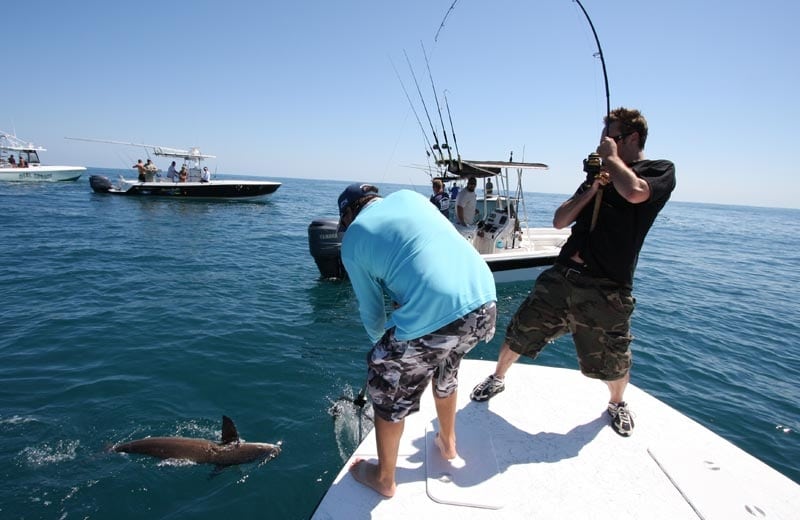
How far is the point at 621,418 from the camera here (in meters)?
2.70

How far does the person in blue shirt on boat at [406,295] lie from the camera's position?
1745 mm

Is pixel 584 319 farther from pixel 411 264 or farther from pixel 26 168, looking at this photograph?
pixel 26 168

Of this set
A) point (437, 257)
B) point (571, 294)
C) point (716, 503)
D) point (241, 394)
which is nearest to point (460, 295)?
point (437, 257)

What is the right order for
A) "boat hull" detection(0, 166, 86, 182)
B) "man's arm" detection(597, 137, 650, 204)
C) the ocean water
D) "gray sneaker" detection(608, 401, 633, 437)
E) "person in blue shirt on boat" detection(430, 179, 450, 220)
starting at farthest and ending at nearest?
"boat hull" detection(0, 166, 86, 182) → "person in blue shirt on boat" detection(430, 179, 450, 220) → the ocean water → "gray sneaker" detection(608, 401, 633, 437) → "man's arm" detection(597, 137, 650, 204)

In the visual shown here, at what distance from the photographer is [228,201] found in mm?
27125

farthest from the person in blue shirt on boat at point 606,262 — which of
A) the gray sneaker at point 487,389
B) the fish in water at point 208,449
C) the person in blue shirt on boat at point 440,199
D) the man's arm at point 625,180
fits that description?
the person in blue shirt on boat at point 440,199

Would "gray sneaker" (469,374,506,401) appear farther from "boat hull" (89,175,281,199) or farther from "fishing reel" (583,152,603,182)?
"boat hull" (89,175,281,199)

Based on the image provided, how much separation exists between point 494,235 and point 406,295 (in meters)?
8.28

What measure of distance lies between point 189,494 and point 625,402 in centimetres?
355

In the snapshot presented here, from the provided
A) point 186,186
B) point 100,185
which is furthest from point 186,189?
point 100,185

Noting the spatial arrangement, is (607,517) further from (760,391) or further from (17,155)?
(17,155)

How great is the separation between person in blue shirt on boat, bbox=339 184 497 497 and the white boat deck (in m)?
0.24

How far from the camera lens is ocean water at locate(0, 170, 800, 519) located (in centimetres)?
326

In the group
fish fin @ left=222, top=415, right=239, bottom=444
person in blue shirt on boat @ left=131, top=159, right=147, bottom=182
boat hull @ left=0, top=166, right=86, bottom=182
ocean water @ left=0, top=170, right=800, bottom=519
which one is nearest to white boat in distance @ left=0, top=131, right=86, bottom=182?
boat hull @ left=0, top=166, right=86, bottom=182
